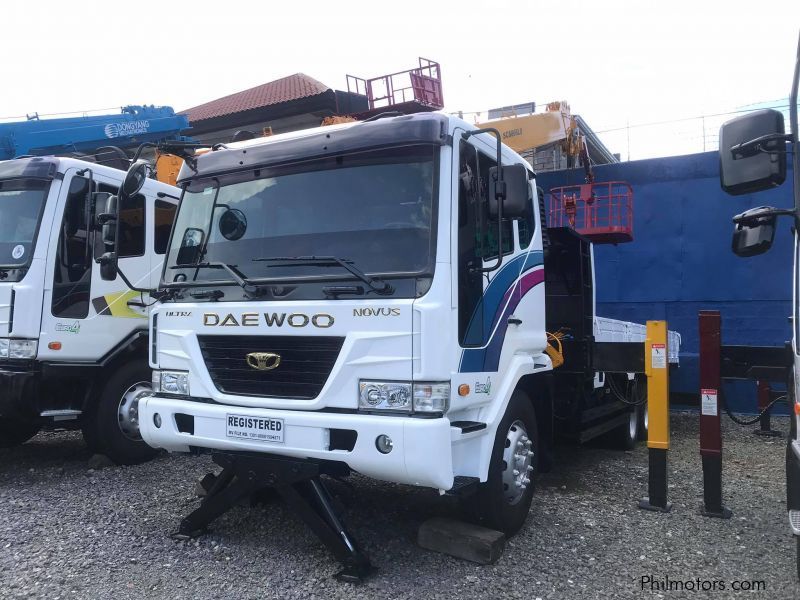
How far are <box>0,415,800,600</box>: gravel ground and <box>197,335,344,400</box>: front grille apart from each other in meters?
1.11

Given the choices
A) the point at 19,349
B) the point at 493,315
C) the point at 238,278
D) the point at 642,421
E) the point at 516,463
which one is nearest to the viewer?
the point at 238,278

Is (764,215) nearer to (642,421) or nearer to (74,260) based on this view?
(74,260)

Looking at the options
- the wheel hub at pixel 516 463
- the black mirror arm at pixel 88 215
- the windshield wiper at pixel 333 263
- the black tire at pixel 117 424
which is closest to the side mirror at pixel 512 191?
the windshield wiper at pixel 333 263

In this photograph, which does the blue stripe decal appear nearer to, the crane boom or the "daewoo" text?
the "daewoo" text

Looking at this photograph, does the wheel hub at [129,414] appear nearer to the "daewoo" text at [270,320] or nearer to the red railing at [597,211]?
the "daewoo" text at [270,320]

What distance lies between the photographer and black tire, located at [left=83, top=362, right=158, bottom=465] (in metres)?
5.97

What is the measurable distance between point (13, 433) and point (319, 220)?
493 centimetres

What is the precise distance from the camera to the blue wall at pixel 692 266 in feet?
34.0

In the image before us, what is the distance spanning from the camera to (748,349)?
16.0 feet

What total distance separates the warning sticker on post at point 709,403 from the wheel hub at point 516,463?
4.89 ft

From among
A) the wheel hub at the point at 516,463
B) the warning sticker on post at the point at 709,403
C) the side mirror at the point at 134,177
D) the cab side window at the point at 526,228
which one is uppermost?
the side mirror at the point at 134,177

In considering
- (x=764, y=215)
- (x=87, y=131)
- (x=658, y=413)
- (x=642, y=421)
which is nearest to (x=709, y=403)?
(x=658, y=413)

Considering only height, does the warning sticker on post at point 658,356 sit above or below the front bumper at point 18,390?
above

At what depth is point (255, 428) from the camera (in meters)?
3.69
